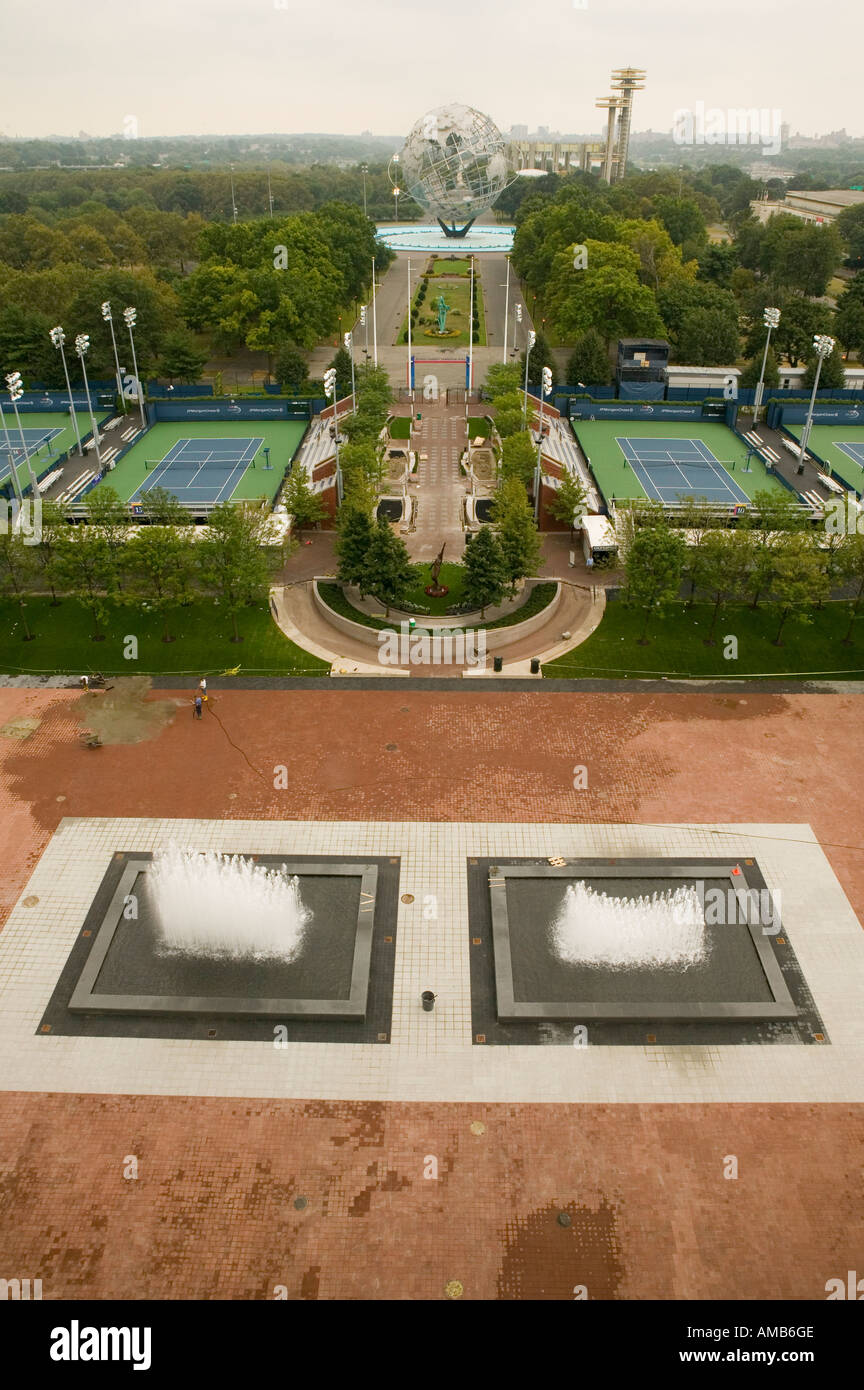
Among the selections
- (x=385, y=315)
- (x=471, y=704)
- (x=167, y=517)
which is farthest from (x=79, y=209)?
(x=471, y=704)

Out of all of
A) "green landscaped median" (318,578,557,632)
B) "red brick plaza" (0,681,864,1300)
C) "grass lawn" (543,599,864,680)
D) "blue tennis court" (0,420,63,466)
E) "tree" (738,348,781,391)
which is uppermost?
"tree" (738,348,781,391)

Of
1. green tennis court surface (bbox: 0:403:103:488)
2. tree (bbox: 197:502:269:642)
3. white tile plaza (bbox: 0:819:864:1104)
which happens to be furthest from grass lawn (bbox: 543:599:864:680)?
green tennis court surface (bbox: 0:403:103:488)

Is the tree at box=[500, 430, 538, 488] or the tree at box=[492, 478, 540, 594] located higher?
the tree at box=[500, 430, 538, 488]

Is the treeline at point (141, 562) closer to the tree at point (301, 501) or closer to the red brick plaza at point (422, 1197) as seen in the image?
the tree at point (301, 501)

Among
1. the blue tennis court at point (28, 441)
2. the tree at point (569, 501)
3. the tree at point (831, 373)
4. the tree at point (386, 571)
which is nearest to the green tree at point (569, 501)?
the tree at point (569, 501)

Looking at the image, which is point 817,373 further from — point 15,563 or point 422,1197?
point 422,1197

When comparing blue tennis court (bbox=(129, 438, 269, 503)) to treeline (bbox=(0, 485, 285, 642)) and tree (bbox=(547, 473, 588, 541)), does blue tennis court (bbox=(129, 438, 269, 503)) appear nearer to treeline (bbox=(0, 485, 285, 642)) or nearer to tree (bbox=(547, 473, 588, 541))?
treeline (bbox=(0, 485, 285, 642))
